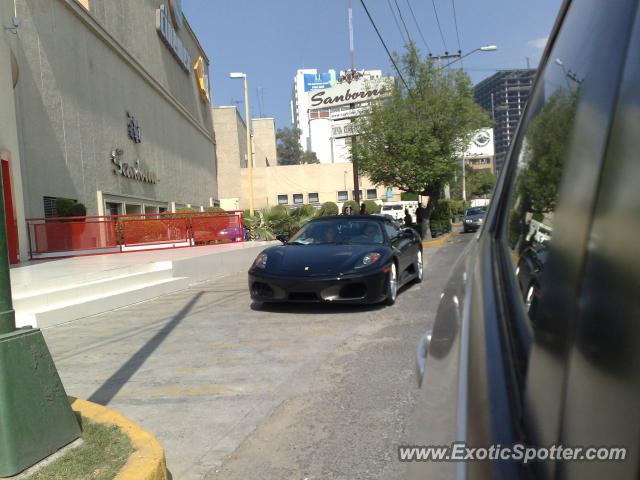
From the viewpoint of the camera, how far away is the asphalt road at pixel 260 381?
9.57ft

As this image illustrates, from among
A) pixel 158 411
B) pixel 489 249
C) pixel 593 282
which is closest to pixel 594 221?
pixel 593 282

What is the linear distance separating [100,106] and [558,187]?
21.3 m

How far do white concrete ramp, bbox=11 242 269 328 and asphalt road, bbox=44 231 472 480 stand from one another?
325 mm

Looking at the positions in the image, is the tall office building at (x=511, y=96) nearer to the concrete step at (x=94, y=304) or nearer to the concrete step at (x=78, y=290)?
the concrete step at (x=94, y=304)

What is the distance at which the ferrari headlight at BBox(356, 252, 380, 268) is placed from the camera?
6.52m

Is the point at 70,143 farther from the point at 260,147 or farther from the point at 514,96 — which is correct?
the point at 260,147

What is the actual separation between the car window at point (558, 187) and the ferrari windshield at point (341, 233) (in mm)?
6119

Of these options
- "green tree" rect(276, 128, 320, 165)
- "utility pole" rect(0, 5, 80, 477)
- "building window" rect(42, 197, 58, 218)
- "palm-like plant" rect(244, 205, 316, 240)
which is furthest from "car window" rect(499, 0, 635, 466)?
"green tree" rect(276, 128, 320, 165)

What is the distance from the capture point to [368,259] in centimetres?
661

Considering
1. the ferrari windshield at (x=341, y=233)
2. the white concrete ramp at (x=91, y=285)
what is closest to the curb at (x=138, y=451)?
the white concrete ramp at (x=91, y=285)

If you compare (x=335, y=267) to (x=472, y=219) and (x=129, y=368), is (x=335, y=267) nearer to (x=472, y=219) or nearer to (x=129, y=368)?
(x=129, y=368)

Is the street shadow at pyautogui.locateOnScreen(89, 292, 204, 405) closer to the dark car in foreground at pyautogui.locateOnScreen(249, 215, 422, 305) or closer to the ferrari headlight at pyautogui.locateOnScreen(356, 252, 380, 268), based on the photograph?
A: the dark car in foreground at pyautogui.locateOnScreen(249, 215, 422, 305)

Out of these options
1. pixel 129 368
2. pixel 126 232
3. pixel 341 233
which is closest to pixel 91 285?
pixel 129 368

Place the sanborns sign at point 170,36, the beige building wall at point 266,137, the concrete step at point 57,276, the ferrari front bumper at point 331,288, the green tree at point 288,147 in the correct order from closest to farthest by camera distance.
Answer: the ferrari front bumper at point 331,288
the concrete step at point 57,276
the sanborns sign at point 170,36
the beige building wall at point 266,137
the green tree at point 288,147
